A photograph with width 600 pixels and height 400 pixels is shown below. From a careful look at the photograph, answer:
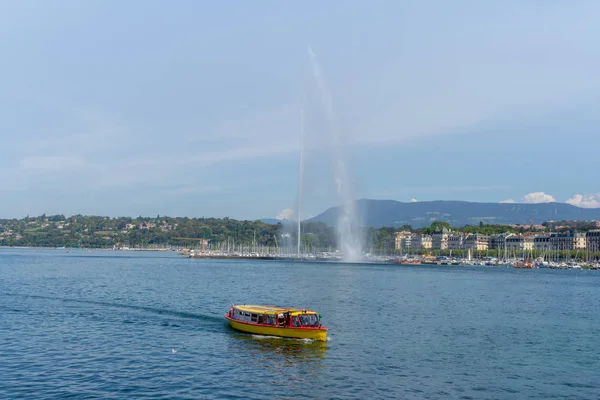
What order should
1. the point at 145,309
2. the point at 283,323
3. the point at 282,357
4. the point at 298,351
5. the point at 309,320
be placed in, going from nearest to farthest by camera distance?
the point at 282,357 < the point at 298,351 < the point at 309,320 < the point at 283,323 < the point at 145,309

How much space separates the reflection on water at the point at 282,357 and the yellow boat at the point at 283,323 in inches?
13.5

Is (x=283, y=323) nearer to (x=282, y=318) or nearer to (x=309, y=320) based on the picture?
(x=282, y=318)

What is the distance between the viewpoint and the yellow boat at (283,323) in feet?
108

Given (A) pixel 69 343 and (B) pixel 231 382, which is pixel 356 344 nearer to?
(B) pixel 231 382

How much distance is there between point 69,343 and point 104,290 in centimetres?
3062

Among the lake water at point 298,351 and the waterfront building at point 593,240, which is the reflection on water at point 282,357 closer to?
the lake water at point 298,351

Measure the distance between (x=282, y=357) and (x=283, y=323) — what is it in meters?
4.52

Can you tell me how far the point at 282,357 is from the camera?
29328 mm

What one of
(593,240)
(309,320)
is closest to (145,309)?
(309,320)

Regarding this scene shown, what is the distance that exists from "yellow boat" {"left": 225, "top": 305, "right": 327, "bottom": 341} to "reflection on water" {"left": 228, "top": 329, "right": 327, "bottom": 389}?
0.34 meters

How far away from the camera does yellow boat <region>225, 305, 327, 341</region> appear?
32844 millimetres

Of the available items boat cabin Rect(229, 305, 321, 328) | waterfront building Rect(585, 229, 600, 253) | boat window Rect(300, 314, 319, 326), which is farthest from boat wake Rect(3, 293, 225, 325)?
waterfront building Rect(585, 229, 600, 253)

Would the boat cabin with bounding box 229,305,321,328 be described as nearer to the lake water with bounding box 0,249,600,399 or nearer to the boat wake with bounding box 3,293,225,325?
the lake water with bounding box 0,249,600,399

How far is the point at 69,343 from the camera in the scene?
3138 centimetres
